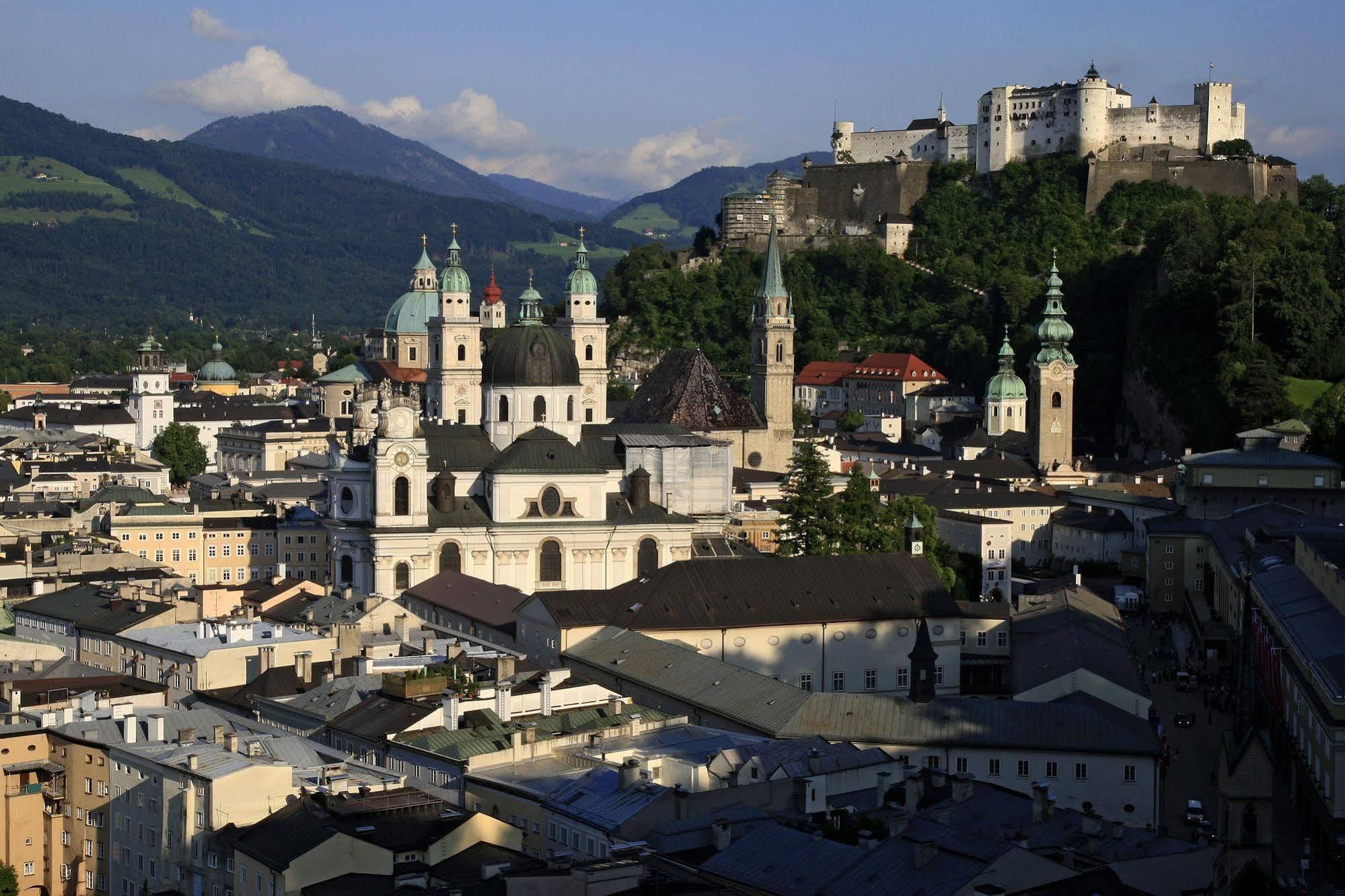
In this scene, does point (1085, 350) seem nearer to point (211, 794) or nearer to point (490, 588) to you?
point (490, 588)

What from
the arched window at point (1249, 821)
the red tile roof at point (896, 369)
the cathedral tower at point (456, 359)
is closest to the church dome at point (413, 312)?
the red tile roof at point (896, 369)

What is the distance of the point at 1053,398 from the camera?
102 metres

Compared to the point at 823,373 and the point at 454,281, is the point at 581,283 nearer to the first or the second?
the point at 454,281

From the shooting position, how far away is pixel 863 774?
1455 inches

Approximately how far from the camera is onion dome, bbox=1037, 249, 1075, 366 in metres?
103

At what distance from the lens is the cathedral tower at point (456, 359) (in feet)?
284

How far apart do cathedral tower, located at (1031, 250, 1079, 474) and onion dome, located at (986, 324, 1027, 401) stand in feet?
6.16

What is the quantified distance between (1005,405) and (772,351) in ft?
49.7

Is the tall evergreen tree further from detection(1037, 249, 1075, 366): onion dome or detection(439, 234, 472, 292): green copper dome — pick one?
detection(1037, 249, 1075, 366): onion dome

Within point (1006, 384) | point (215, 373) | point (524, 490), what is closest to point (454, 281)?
point (524, 490)

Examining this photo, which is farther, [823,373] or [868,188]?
[868,188]

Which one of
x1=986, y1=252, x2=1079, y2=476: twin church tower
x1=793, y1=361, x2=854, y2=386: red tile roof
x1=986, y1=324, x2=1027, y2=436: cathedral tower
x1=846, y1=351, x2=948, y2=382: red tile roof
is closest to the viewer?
x1=986, y1=252, x2=1079, y2=476: twin church tower

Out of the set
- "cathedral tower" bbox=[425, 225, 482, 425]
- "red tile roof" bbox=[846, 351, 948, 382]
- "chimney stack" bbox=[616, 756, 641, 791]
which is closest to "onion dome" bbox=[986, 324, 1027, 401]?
"red tile roof" bbox=[846, 351, 948, 382]

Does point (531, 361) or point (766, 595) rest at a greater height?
point (531, 361)
